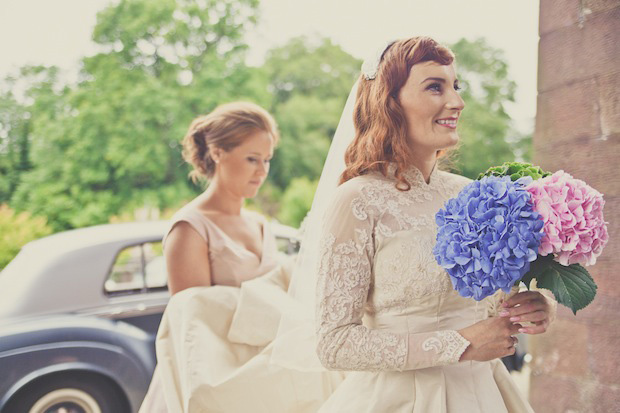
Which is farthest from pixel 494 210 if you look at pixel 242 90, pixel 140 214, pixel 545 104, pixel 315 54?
pixel 315 54

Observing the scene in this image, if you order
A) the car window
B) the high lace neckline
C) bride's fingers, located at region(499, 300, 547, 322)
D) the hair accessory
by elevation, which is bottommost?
the car window

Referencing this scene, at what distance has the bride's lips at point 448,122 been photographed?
68.9 inches

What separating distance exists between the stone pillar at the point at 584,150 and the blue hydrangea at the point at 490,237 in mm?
975

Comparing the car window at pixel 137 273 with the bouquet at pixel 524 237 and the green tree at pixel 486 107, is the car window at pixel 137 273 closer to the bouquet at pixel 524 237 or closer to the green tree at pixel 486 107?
the bouquet at pixel 524 237

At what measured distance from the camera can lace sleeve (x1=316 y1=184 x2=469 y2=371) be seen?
155 cm

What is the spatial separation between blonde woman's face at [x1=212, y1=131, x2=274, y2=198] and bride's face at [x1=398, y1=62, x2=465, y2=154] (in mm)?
1306

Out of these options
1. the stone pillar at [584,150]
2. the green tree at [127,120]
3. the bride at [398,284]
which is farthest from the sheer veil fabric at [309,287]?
the green tree at [127,120]

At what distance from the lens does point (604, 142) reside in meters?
2.17

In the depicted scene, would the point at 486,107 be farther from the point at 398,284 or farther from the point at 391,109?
the point at 398,284

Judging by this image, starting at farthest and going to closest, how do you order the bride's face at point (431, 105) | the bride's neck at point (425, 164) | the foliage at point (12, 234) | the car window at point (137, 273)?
the foliage at point (12, 234), the car window at point (137, 273), the bride's neck at point (425, 164), the bride's face at point (431, 105)

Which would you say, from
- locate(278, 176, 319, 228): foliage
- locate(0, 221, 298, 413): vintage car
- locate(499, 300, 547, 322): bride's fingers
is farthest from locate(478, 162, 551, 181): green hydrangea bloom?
locate(278, 176, 319, 228): foliage

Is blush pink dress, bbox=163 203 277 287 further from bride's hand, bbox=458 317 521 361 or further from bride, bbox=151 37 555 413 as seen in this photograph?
bride's hand, bbox=458 317 521 361

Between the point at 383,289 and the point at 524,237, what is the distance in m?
0.49

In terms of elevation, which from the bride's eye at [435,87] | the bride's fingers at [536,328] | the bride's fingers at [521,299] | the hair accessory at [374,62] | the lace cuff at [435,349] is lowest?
the lace cuff at [435,349]
